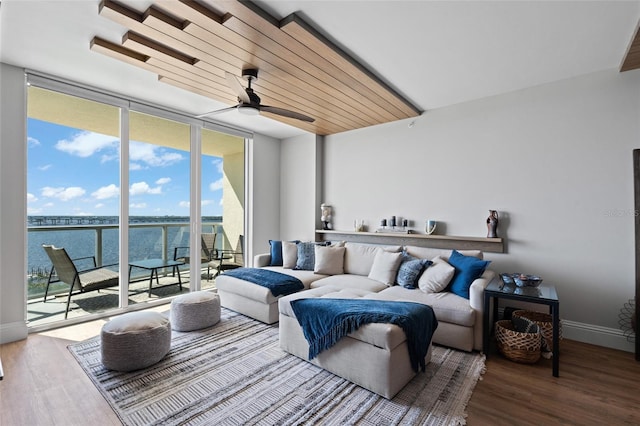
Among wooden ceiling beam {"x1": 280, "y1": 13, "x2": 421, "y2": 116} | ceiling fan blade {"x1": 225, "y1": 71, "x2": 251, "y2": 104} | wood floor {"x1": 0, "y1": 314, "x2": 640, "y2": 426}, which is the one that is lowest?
wood floor {"x1": 0, "y1": 314, "x2": 640, "y2": 426}

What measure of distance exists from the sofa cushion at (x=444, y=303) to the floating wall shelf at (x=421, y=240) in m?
0.95

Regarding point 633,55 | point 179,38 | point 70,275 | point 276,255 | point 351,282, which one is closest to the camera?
point 179,38

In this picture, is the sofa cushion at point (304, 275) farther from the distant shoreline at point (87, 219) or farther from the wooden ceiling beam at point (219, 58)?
the wooden ceiling beam at point (219, 58)

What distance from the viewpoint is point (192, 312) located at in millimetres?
3209

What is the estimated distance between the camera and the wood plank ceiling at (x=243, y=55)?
2.12 m

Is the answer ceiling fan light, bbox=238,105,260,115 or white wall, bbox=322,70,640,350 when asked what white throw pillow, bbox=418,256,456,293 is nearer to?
white wall, bbox=322,70,640,350

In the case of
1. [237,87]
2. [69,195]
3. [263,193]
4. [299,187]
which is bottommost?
[69,195]

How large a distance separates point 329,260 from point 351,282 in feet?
2.04

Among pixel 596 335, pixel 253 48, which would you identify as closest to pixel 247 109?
pixel 253 48

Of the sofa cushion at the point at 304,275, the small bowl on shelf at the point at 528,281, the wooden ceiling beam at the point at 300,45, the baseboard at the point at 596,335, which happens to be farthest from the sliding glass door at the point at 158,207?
the baseboard at the point at 596,335

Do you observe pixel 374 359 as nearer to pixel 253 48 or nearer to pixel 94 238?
pixel 253 48

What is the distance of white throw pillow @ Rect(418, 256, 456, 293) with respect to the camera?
10.3 feet

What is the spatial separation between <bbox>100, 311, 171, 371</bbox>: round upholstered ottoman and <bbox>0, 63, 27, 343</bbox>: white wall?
137 centimetres

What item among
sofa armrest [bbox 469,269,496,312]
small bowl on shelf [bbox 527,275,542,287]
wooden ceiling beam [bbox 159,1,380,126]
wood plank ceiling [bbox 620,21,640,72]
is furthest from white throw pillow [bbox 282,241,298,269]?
wood plank ceiling [bbox 620,21,640,72]
